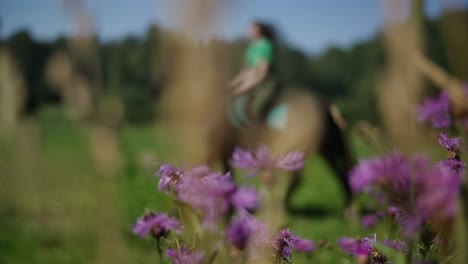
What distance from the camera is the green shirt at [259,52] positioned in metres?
5.12

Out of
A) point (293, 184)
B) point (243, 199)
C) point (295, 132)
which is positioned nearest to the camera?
point (243, 199)

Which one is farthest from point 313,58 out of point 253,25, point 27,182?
point 27,182

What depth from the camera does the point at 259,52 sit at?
5.15 metres

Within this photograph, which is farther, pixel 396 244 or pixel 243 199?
pixel 396 244

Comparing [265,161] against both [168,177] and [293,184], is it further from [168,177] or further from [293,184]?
[293,184]

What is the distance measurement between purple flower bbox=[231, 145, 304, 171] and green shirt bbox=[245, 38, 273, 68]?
421 cm

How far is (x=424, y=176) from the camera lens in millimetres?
579

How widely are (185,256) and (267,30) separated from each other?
4.80 metres

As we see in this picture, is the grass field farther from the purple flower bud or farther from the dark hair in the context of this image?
the dark hair

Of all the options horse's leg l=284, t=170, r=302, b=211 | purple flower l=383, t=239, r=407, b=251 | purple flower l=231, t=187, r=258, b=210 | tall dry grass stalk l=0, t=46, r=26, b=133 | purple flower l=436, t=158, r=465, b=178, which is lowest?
purple flower l=383, t=239, r=407, b=251

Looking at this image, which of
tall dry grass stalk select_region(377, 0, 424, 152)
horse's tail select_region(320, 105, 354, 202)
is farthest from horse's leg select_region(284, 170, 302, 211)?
tall dry grass stalk select_region(377, 0, 424, 152)

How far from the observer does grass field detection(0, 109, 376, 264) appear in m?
0.69

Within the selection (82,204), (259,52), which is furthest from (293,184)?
(82,204)

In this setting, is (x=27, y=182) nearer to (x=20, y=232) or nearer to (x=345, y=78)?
(x=20, y=232)
